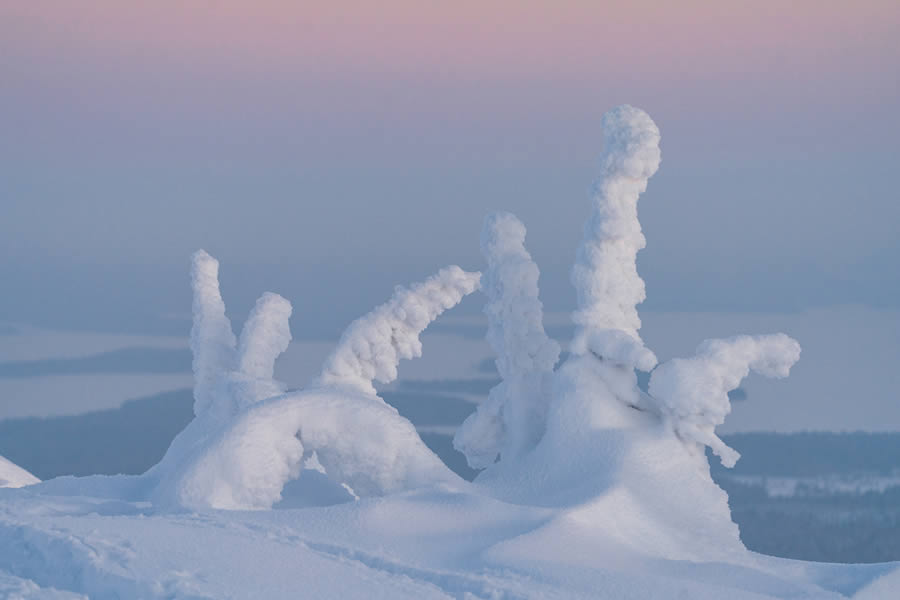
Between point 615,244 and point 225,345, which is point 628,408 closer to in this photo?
point 615,244

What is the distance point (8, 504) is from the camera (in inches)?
423

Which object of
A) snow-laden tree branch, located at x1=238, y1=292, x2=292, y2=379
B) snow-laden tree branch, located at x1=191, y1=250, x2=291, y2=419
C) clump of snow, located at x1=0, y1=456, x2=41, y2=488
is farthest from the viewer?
clump of snow, located at x1=0, y1=456, x2=41, y2=488

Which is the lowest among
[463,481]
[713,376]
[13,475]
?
[463,481]

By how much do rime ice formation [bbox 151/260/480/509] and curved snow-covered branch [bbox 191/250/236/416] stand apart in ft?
2.98

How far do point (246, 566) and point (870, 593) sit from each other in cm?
455

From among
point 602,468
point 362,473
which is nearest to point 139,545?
point 362,473

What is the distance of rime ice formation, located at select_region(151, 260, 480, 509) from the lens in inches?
435

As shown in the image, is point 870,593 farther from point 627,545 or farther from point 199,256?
point 199,256

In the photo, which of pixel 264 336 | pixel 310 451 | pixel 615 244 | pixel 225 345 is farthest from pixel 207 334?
pixel 615 244

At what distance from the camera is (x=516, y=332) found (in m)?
12.4

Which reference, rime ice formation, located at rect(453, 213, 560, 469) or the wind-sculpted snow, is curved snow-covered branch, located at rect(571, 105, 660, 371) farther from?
the wind-sculpted snow

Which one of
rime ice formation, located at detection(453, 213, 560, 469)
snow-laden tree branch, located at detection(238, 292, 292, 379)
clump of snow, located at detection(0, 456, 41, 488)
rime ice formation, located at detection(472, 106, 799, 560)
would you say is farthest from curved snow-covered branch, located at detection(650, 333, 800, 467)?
clump of snow, located at detection(0, 456, 41, 488)

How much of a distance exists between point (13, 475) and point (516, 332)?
27.7ft

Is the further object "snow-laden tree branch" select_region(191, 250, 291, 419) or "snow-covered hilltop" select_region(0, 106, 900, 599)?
"snow-laden tree branch" select_region(191, 250, 291, 419)
